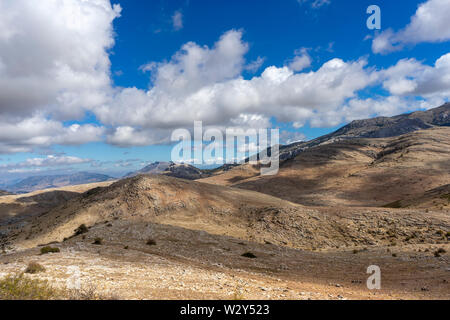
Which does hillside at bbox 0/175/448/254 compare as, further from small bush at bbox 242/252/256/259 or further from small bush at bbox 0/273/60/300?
small bush at bbox 0/273/60/300

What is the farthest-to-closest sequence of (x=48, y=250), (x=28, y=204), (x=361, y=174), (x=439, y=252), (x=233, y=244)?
(x=28, y=204) → (x=361, y=174) → (x=233, y=244) → (x=439, y=252) → (x=48, y=250)

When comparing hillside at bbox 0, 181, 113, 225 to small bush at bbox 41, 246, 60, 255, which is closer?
small bush at bbox 41, 246, 60, 255

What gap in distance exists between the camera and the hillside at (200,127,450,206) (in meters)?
69.6

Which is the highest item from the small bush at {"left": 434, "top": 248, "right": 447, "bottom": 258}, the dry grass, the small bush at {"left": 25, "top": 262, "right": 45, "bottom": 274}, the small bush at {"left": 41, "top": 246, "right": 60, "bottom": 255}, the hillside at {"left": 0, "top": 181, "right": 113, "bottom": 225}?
the dry grass

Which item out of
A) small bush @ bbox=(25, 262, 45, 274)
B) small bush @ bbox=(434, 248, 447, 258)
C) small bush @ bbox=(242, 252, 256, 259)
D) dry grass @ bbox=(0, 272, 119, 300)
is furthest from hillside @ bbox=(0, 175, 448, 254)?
→ dry grass @ bbox=(0, 272, 119, 300)

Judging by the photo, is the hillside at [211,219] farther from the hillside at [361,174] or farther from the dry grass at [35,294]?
the hillside at [361,174]

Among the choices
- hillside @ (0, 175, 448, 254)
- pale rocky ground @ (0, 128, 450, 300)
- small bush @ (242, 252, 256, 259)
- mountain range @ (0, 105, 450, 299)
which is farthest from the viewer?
hillside @ (0, 175, 448, 254)

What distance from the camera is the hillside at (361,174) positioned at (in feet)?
228

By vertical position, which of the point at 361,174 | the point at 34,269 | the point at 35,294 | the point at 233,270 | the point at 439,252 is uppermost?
the point at 361,174

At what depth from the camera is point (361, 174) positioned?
88312mm

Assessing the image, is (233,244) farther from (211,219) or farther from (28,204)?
(28,204)

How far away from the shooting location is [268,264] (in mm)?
19109

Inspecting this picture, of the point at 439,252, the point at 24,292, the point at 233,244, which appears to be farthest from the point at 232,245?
the point at 24,292
